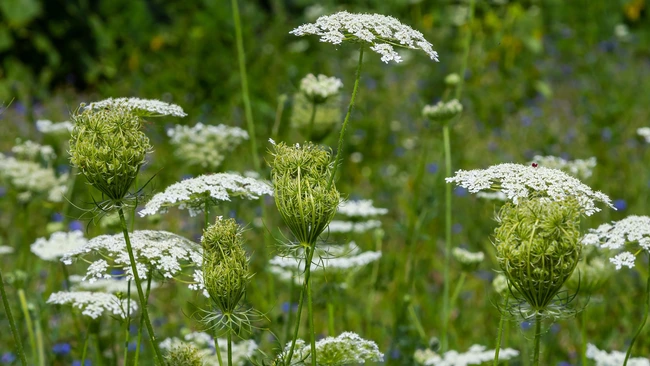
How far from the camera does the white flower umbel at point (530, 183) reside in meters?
1.82

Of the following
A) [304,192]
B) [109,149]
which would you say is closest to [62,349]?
[109,149]

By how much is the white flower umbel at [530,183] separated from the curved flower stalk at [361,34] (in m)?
0.30

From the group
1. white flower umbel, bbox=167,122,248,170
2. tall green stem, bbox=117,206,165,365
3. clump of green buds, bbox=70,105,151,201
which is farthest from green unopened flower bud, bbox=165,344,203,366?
white flower umbel, bbox=167,122,248,170

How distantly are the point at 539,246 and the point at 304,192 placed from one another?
53cm

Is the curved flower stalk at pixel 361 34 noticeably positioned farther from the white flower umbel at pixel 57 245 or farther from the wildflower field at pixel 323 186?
the white flower umbel at pixel 57 245

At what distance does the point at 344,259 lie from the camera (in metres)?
3.18

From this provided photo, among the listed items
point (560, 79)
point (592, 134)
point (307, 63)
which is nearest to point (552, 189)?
point (592, 134)

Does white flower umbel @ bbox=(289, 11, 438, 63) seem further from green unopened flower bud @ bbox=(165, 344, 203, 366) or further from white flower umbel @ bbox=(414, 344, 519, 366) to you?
white flower umbel @ bbox=(414, 344, 519, 366)

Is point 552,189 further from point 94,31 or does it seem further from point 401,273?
point 94,31

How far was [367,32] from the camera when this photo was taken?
186 centimetres

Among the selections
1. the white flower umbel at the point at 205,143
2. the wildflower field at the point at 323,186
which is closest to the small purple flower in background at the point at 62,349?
the wildflower field at the point at 323,186

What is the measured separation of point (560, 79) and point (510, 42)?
2.21ft

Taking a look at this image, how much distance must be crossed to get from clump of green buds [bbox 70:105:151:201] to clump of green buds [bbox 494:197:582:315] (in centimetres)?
86

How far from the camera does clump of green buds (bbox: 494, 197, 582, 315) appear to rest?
169 centimetres
